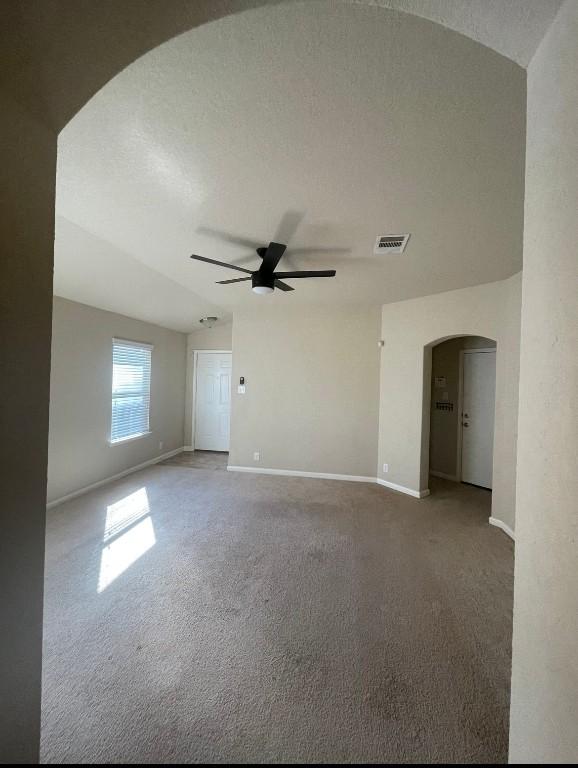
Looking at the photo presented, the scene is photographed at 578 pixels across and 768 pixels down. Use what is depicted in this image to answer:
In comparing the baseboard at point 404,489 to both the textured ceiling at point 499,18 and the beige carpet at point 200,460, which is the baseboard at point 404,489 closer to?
the beige carpet at point 200,460

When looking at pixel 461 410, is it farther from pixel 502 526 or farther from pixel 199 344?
pixel 199 344

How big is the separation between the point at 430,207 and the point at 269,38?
1312mm

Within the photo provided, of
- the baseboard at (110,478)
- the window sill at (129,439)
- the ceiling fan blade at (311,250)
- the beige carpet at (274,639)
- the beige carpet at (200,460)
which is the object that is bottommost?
the beige carpet at (274,639)

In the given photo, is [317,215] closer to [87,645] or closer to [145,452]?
[87,645]

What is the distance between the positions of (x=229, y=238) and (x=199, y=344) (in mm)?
3851

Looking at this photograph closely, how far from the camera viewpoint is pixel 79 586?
81.0 inches

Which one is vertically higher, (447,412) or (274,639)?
(447,412)

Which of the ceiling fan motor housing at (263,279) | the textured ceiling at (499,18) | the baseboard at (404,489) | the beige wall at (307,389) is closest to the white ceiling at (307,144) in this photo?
the textured ceiling at (499,18)

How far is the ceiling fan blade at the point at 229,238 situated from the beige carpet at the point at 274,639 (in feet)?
8.67

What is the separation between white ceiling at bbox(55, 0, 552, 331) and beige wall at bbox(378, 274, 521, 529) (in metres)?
0.62

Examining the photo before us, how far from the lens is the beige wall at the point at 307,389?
4.41 metres

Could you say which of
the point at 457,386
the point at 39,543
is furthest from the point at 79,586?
the point at 457,386

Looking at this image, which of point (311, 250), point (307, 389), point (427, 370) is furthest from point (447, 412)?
point (311, 250)

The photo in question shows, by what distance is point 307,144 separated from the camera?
4.66 feet
